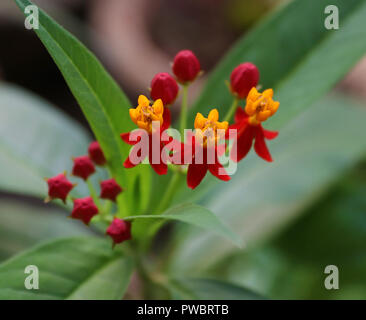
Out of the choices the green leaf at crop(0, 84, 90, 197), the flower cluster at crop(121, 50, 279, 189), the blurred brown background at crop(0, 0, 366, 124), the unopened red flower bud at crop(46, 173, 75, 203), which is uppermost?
the blurred brown background at crop(0, 0, 366, 124)

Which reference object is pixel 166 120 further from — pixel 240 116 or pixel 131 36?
pixel 131 36

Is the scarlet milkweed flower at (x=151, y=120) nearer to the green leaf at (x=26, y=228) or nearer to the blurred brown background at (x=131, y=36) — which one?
the green leaf at (x=26, y=228)

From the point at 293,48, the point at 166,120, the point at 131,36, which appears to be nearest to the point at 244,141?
the point at 166,120

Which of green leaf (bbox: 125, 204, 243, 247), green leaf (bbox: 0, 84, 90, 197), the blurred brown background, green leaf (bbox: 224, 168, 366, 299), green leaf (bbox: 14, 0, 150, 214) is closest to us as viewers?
green leaf (bbox: 125, 204, 243, 247)

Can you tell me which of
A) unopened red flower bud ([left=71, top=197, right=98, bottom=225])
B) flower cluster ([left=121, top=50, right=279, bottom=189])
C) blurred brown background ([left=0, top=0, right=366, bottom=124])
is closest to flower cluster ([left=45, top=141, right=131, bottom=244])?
unopened red flower bud ([left=71, top=197, right=98, bottom=225])

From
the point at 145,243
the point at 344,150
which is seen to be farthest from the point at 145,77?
the point at 145,243

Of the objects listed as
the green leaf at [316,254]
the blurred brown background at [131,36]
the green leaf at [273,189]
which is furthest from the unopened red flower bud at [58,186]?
the blurred brown background at [131,36]

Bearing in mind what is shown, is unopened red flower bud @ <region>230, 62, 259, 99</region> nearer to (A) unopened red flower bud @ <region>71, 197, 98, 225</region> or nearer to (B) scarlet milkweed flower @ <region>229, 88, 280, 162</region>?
(B) scarlet milkweed flower @ <region>229, 88, 280, 162</region>
